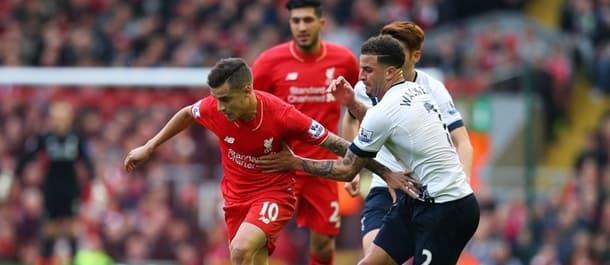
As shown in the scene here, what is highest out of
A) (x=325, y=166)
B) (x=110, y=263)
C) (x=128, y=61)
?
(x=325, y=166)

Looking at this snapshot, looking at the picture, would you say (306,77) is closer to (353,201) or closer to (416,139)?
(416,139)

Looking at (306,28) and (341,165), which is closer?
(341,165)

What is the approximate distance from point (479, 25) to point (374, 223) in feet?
47.5

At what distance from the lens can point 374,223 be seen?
10578mm

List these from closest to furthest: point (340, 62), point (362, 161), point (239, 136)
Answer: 1. point (362, 161)
2. point (239, 136)
3. point (340, 62)

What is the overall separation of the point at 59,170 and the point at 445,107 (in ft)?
29.4

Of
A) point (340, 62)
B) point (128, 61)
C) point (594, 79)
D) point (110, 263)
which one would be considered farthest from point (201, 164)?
point (340, 62)

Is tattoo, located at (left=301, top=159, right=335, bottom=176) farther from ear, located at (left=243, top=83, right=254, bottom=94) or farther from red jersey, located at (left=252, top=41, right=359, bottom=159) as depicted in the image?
red jersey, located at (left=252, top=41, right=359, bottom=159)

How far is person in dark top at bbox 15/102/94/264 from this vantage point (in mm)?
17969

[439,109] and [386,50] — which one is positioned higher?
[386,50]

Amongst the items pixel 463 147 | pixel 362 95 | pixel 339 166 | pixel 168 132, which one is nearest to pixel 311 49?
pixel 362 95

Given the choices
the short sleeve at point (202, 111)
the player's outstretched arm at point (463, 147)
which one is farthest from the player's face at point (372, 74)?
the short sleeve at point (202, 111)

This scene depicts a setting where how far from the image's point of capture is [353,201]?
17938 mm

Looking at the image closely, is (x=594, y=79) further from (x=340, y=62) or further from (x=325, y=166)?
(x=325, y=166)
